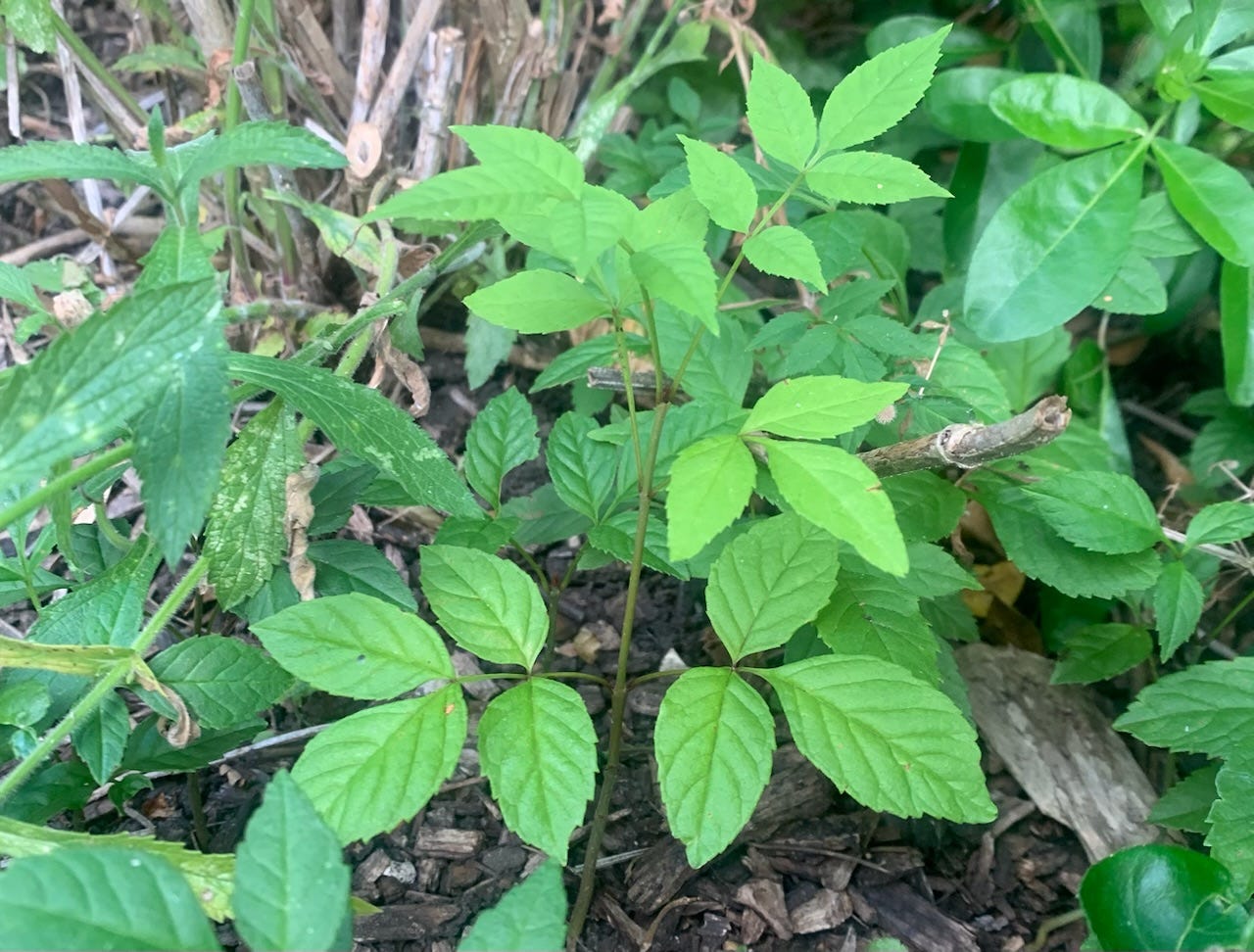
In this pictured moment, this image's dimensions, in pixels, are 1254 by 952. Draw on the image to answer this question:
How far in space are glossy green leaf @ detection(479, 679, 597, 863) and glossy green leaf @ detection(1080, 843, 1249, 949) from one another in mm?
619

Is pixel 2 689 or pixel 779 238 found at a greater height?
pixel 779 238

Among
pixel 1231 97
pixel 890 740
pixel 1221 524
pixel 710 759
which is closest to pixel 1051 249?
pixel 1231 97

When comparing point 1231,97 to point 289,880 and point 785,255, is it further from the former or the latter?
point 289,880

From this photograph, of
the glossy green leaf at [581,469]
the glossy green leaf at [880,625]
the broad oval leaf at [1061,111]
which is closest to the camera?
the glossy green leaf at [880,625]

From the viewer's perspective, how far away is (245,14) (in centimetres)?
145

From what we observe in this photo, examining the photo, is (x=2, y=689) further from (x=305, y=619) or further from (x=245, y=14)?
(x=245, y=14)

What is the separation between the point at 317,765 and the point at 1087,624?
1.27 m

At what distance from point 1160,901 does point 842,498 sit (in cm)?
63

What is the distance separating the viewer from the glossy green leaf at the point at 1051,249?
1508 mm

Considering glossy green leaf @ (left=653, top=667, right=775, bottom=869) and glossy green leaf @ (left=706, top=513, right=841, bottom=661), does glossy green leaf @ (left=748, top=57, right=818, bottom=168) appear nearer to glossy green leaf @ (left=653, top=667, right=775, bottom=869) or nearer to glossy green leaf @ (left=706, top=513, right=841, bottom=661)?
glossy green leaf @ (left=706, top=513, right=841, bottom=661)

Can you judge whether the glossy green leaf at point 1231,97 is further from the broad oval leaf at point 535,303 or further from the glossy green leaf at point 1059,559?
the broad oval leaf at point 535,303

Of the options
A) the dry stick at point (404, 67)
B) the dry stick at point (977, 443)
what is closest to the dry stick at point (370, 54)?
the dry stick at point (404, 67)

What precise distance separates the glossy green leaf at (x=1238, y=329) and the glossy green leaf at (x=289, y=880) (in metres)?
1.67

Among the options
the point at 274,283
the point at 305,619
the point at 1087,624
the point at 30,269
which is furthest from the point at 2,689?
the point at 1087,624
